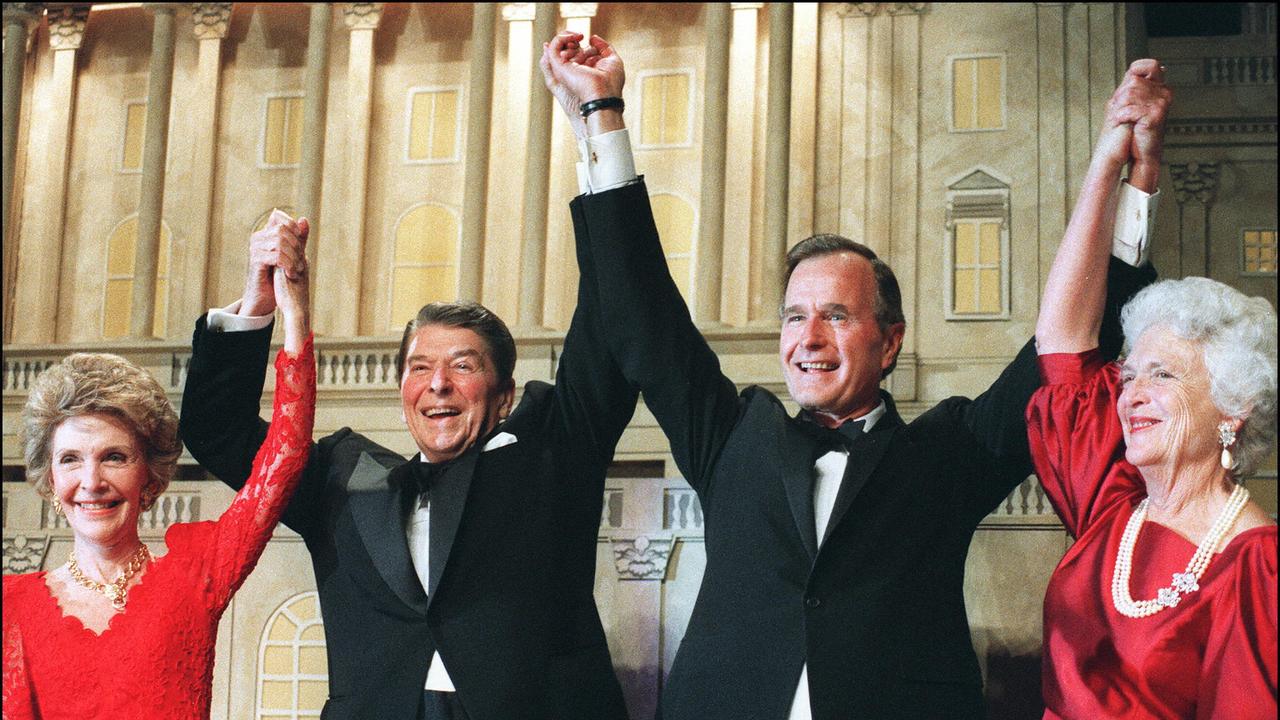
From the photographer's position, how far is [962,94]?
1961cm

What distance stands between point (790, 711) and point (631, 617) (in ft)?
6.47

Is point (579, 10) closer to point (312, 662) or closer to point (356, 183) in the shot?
point (356, 183)

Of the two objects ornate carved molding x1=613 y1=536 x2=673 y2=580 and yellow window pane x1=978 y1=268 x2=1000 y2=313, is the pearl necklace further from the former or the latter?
yellow window pane x1=978 y1=268 x2=1000 y2=313

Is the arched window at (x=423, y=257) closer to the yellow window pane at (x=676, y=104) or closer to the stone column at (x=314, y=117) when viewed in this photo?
the stone column at (x=314, y=117)

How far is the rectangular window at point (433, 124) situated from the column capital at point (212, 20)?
286cm

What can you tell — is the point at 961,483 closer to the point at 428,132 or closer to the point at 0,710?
the point at 0,710

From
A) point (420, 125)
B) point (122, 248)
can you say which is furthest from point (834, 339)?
point (122, 248)

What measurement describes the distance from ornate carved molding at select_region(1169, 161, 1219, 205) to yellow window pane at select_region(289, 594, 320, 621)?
1661cm

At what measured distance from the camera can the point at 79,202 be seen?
22359 mm

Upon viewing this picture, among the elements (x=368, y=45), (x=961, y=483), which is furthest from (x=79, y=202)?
(x=961, y=483)

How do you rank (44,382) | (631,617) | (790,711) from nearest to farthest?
(790,711)
(44,382)
(631,617)

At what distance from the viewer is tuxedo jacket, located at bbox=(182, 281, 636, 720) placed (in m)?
3.86

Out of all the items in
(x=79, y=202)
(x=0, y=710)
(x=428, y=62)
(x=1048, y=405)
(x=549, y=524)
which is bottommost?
(x=0, y=710)

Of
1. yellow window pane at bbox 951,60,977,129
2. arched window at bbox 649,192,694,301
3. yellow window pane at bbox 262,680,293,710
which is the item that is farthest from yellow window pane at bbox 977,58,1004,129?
yellow window pane at bbox 262,680,293,710
